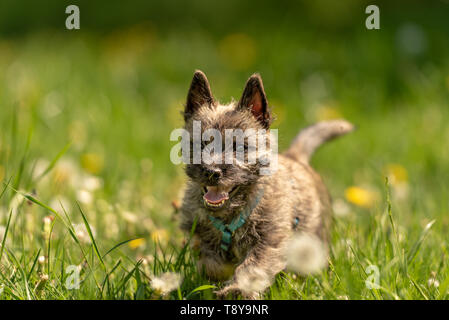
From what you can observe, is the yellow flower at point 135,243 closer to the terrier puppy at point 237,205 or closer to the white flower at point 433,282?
the terrier puppy at point 237,205

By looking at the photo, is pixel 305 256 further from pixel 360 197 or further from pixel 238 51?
pixel 238 51

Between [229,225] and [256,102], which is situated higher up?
[256,102]

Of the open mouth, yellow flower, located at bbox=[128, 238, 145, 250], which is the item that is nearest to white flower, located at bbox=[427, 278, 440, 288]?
the open mouth

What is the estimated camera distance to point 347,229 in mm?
3580

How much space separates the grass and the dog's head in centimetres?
37

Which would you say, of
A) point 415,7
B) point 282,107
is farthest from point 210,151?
point 415,7

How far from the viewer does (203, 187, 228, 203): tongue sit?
3.15 metres

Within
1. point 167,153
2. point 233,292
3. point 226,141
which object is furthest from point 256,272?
point 167,153

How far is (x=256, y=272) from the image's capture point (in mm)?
3186

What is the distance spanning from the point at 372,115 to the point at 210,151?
3954mm

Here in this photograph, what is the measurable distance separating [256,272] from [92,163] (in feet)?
7.99

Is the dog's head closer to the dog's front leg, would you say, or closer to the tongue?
the tongue

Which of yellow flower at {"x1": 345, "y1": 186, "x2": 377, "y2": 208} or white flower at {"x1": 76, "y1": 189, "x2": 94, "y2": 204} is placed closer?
white flower at {"x1": 76, "y1": 189, "x2": 94, "y2": 204}

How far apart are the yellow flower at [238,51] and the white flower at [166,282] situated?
4784 mm
